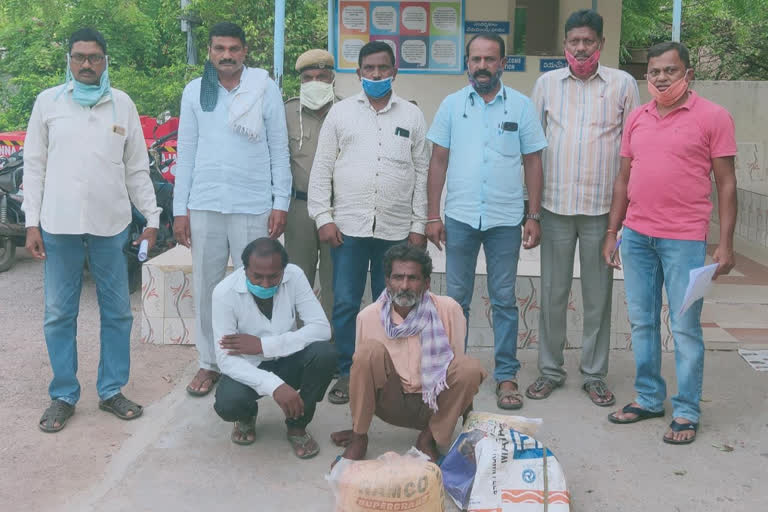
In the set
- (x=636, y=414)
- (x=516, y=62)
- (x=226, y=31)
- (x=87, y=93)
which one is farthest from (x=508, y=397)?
(x=516, y=62)

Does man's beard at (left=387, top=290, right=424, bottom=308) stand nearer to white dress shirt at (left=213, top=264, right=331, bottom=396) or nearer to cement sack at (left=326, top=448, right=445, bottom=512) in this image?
white dress shirt at (left=213, top=264, right=331, bottom=396)

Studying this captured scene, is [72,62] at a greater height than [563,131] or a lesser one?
greater

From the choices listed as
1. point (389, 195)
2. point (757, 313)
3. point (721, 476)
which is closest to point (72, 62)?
point (389, 195)

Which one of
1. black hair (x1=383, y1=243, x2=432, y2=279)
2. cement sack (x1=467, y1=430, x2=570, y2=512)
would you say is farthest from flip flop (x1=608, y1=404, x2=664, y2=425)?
black hair (x1=383, y1=243, x2=432, y2=279)

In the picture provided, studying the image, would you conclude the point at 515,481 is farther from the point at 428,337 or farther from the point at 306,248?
the point at 306,248

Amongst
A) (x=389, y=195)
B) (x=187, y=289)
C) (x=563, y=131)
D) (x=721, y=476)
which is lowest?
(x=721, y=476)

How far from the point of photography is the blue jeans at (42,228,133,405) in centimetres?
433

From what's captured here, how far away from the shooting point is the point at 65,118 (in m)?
4.25

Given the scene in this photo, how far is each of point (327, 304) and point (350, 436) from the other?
3.91ft

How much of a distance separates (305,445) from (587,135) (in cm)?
Result: 211

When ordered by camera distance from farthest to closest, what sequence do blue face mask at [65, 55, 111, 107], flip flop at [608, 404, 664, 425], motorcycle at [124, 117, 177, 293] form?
motorcycle at [124, 117, 177, 293], flip flop at [608, 404, 664, 425], blue face mask at [65, 55, 111, 107]

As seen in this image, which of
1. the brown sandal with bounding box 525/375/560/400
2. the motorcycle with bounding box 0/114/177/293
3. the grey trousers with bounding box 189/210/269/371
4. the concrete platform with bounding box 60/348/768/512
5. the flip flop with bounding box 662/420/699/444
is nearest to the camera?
the concrete platform with bounding box 60/348/768/512

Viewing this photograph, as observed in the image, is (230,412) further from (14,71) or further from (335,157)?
(14,71)

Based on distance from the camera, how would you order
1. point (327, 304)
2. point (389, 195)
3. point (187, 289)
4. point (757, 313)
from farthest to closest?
1. point (757, 313)
2. point (187, 289)
3. point (327, 304)
4. point (389, 195)
